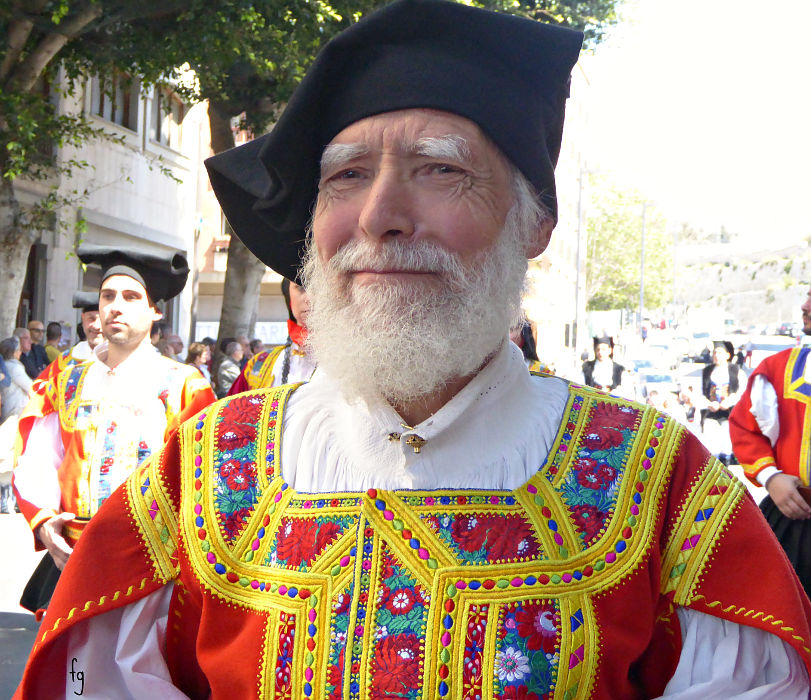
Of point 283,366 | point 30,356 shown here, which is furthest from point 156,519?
point 30,356

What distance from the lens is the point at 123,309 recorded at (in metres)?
4.85

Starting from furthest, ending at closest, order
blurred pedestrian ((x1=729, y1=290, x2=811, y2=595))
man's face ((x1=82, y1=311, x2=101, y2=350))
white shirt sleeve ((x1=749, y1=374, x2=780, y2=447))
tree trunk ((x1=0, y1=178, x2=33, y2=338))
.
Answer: tree trunk ((x1=0, y1=178, x2=33, y2=338)) → man's face ((x1=82, y1=311, x2=101, y2=350)) → white shirt sleeve ((x1=749, y1=374, x2=780, y2=447)) → blurred pedestrian ((x1=729, y1=290, x2=811, y2=595))

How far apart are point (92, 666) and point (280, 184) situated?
0.91 meters

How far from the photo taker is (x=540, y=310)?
328cm

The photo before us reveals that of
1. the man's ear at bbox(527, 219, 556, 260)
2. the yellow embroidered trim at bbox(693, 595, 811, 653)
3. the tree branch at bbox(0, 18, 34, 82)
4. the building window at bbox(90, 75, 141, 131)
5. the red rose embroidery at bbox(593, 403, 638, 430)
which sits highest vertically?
the building window at bbox(90, 75, 141, 131)

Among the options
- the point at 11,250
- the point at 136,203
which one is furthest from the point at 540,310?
the point at 136,203

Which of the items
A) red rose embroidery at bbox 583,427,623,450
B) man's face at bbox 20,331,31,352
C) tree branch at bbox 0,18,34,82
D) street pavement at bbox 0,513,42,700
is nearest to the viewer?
red rose embroidery at bbox 583,427,623,450

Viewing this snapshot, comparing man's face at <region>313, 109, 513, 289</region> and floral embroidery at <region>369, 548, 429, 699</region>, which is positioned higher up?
man's face at <region>313, 109, 513, 289</region>

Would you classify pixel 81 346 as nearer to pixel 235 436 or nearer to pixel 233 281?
pixel 235 436

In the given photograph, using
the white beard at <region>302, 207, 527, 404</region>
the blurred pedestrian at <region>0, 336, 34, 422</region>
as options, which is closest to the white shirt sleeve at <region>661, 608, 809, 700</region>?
the white beard at <region>302, 207, 527, 404</region>

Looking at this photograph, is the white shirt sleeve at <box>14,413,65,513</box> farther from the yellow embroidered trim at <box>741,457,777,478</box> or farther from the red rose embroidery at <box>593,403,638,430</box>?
the yellow embroidered trim at <box>741,457,777,478</box>

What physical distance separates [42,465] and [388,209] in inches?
134

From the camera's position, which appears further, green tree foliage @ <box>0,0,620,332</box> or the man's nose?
green tree foliage @ <box>0,0,620,332</box>

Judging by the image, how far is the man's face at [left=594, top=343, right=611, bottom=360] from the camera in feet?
44.3
